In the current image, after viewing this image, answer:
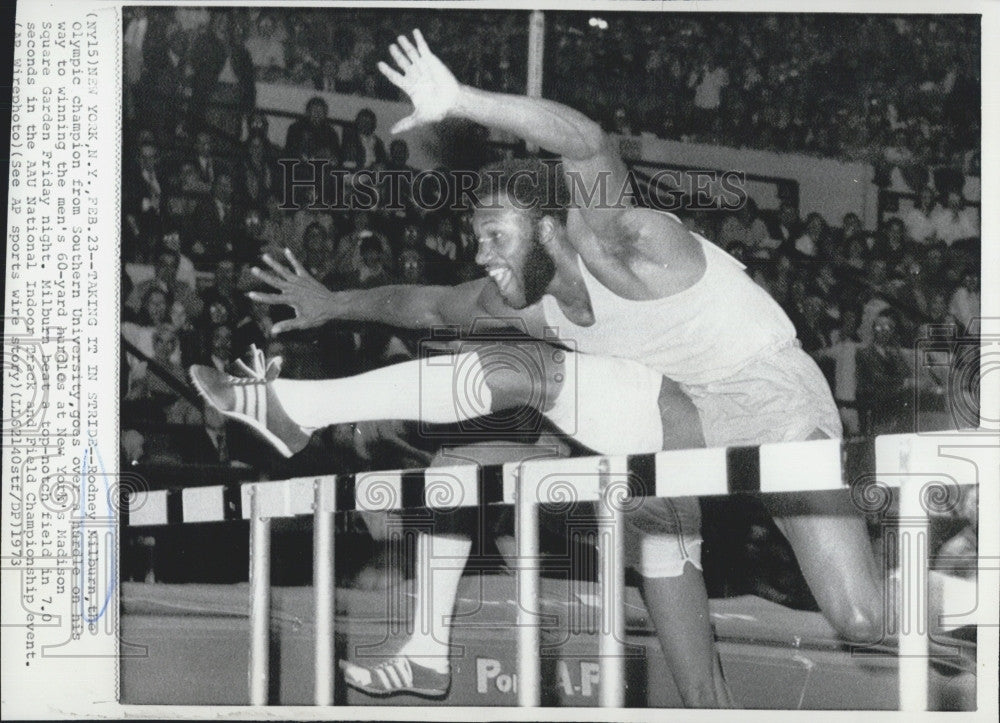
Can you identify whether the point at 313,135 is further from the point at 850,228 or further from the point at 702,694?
the point at 702,694

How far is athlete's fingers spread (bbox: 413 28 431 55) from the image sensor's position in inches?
71.4

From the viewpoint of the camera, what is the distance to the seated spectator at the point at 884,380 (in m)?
1.75

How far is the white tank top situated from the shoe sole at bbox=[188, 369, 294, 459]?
1.76 feet

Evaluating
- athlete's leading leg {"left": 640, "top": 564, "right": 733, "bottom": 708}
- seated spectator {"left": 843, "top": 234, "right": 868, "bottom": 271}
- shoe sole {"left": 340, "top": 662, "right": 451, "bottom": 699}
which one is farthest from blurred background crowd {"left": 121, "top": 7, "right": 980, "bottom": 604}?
athlete's leading leg {"left": 640, "top": 564, "right": 733, "bottom": 708}

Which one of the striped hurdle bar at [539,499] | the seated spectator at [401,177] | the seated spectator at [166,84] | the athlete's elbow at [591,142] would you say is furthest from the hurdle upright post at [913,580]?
the seated spectator at [166,84]

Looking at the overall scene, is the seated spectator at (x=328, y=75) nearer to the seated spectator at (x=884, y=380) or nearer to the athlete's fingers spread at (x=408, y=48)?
the athlete's fingers spread at (x=408, y=48)

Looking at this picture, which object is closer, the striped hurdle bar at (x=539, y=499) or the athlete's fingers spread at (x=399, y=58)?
the striped hurdle bar at (x=539, y=499)

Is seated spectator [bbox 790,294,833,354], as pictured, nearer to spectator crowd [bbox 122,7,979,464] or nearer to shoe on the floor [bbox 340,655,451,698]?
spectator crowd [bbox 122,7,979,464]

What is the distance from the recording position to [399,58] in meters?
1.82

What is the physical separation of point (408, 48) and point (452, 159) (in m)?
0.22

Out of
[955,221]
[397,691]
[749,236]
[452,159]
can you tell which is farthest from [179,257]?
[955,221]

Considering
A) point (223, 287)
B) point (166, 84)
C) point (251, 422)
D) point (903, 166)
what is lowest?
point (251, 422)

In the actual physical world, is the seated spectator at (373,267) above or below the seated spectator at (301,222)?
below

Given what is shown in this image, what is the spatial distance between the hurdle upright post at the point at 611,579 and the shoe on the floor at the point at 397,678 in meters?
0.28
